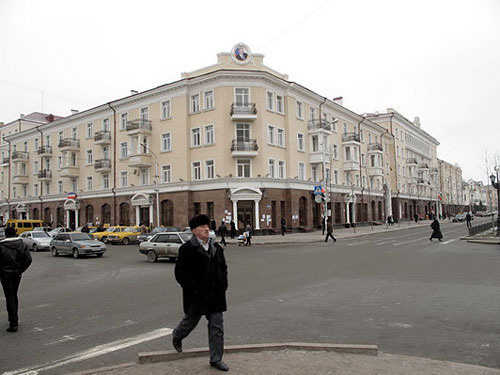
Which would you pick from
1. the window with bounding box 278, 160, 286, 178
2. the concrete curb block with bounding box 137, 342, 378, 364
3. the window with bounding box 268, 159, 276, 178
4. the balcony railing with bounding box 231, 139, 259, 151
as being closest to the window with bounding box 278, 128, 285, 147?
the window with bounding box 278, 160, 286, 178

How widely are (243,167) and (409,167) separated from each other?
156 feet

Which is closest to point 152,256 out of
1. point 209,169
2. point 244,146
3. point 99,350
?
point 99,350

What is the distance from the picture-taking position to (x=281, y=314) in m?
7.60

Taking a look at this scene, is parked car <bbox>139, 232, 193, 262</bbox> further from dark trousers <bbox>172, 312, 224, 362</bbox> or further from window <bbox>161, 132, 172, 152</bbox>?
window <bbox>161, 132, 172, 152</bbox>

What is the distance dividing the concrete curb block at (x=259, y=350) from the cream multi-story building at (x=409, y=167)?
64293 mm

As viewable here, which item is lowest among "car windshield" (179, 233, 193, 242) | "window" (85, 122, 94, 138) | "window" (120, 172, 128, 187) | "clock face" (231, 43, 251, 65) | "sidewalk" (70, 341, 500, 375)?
"sidewalk" (70, 341, 500, 375)

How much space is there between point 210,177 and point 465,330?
33561 millimetres

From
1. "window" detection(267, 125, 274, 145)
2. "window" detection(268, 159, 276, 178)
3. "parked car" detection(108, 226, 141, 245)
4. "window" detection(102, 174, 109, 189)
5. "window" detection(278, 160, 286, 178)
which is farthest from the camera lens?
"window" detection(102, 174, 109, 189)

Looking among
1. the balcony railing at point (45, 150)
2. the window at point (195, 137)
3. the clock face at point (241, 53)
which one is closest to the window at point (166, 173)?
the window at point (195, 137)

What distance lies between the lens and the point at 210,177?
39000 millimetres

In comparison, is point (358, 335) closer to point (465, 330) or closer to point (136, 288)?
point (465, 330)

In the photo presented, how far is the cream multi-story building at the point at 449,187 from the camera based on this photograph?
3971 inches

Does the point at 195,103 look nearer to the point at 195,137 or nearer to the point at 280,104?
the point at 195,137

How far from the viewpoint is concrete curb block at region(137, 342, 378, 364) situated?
4867mm
